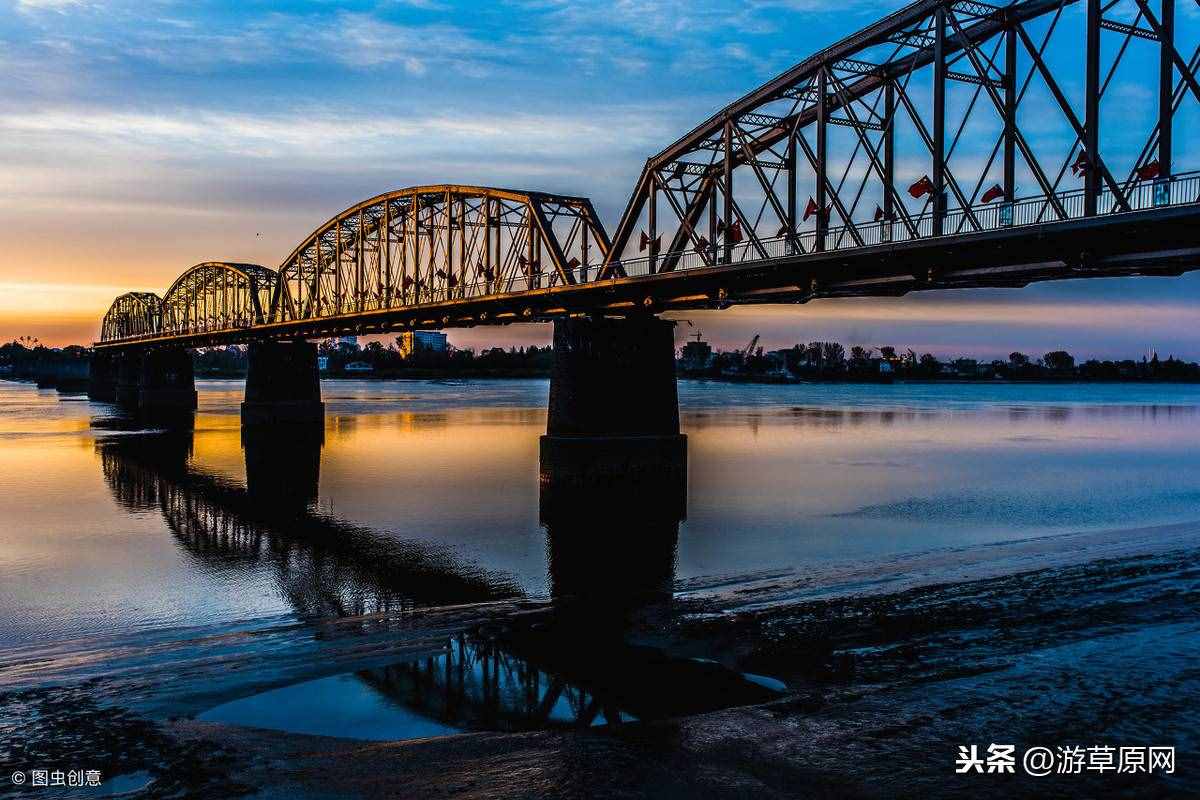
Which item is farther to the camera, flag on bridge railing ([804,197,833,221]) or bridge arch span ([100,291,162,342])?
bridge arch span ([100,291,162,342])

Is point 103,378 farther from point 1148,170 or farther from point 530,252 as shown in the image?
point 1148,170

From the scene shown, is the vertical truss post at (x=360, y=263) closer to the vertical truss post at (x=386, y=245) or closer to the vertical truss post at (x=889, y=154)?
the vertical truss post at (x=386, y=245)

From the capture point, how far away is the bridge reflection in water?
1241 cm

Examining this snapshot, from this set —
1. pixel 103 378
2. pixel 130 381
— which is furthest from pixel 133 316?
pixel 130 381

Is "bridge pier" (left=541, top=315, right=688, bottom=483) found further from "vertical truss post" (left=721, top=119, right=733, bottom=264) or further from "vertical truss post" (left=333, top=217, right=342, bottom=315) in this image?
"vertical truss post" (left=333, top=217, right=342, bottom=315)

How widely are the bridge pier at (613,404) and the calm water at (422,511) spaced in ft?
7.04

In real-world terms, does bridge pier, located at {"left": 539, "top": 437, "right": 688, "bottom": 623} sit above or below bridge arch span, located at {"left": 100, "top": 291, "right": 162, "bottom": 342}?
below

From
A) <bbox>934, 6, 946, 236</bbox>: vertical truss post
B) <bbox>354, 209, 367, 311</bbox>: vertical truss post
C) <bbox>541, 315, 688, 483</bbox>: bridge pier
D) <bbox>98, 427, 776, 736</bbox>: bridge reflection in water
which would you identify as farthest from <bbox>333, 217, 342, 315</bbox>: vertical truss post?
<bbox>934, 6, 946, 236</bbox>: vertical truss post

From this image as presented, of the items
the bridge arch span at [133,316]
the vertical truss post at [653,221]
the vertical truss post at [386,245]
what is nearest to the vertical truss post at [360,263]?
the vertical truss post at [386,245]

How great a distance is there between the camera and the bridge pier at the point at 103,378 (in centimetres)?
13275

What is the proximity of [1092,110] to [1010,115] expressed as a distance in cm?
309

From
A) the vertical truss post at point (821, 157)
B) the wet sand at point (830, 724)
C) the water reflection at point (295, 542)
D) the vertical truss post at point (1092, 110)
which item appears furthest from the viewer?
the vertical truss post at point (821, 157)

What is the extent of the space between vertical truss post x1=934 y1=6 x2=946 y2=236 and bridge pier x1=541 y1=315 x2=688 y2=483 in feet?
38.5

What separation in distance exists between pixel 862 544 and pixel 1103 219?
32.6 feet
